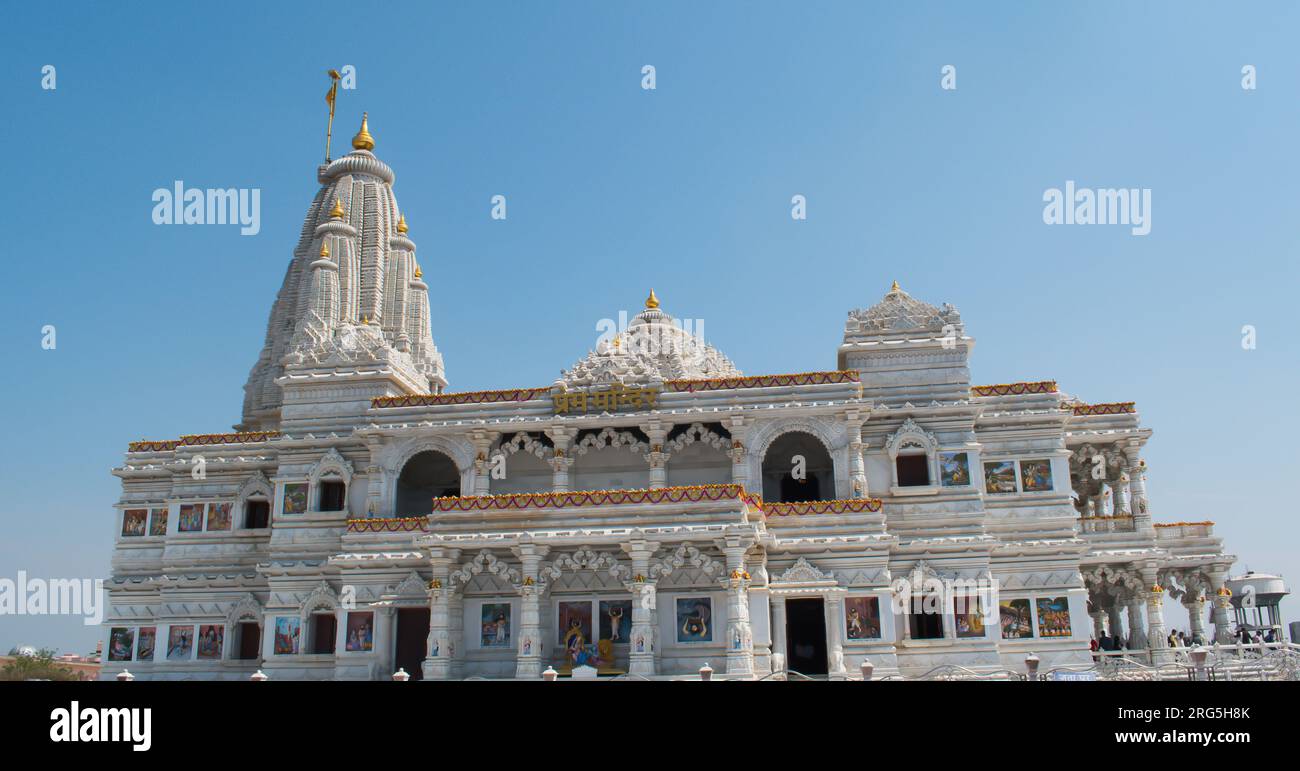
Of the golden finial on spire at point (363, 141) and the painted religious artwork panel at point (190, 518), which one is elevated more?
the golden finial on spire at point (363, 141)

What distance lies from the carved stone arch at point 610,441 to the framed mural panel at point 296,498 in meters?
11.5

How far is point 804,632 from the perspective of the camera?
3466 centimetres

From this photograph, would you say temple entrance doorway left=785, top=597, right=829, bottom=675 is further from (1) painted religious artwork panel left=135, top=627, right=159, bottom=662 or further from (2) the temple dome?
(1) painted religious artwork panel left=135, top=627, right=159, bottom=662

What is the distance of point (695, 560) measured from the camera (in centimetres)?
3133

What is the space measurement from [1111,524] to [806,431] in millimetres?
12758

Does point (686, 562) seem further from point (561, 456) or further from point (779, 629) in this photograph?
point (561, 456)

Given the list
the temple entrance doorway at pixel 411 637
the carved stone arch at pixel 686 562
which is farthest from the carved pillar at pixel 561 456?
the carved stone arch at pixel 686 562

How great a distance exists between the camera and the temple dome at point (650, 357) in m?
37.9

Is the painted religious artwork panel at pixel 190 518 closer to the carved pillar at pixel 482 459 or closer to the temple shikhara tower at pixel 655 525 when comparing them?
the temple shikhara tower at pixel 655 525

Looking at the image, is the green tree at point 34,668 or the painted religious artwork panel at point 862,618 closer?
the painted religious artwork panel at point 862,618

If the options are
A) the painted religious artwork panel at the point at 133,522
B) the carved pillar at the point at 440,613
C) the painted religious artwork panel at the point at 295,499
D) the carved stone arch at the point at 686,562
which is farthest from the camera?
the painted religious artwork panel at the point at 133,522
